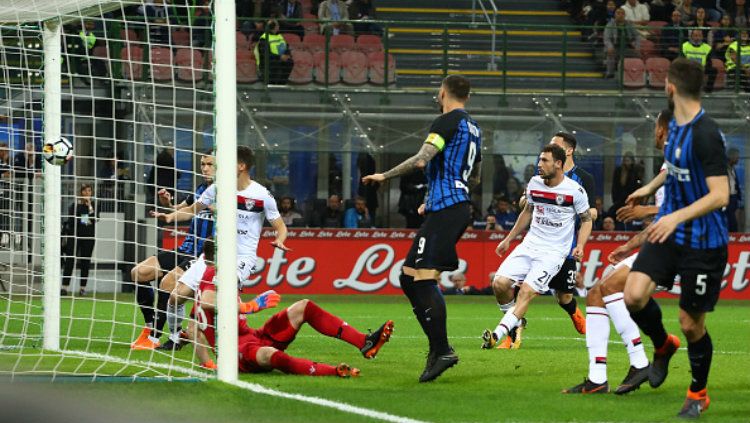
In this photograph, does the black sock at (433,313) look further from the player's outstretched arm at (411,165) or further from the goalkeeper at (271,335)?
the player's outstretched arm at (411,165)

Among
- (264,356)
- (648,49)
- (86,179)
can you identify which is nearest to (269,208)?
(264,356)

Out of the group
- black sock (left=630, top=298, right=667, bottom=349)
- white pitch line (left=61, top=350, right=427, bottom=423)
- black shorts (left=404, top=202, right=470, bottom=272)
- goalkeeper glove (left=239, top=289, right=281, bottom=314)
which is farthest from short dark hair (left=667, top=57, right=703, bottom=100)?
goalkeeper glove (left=239, top=289, right=281, bottom=314)

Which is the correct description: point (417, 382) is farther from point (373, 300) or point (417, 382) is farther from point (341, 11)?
point (341, 11)

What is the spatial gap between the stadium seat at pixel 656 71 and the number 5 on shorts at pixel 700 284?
1799 centimetres

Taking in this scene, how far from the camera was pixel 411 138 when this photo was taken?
2228 centimetres

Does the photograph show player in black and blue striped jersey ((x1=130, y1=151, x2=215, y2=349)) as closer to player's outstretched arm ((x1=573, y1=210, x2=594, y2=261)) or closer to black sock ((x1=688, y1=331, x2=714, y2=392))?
player's outstretched arm ((x1=573, y1=210, x2=594, y2=261))

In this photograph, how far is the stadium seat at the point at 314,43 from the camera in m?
23.5

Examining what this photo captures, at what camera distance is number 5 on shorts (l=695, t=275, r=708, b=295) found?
689cm

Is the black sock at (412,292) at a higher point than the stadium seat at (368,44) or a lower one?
lower

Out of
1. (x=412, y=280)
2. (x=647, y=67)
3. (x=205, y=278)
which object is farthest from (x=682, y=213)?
(x=647, y=67)

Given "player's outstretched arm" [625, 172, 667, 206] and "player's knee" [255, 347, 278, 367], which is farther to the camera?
"player's knee" [255, 347, 278, 367]

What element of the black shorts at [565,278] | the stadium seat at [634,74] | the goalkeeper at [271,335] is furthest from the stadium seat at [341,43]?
the goalkeeper at [271,335]

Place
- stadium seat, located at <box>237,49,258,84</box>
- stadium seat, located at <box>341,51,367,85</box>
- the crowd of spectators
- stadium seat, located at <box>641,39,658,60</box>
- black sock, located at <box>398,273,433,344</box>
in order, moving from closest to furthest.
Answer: black sock, located at <box>398,273,433,344</box> → stadium seat, located at <box>237,49,258,84</box> → stadium seat, located at <box>341,51,367,85</box> → the crowd of spectators → stadium seat, located at <box>641,39,658,60</box>

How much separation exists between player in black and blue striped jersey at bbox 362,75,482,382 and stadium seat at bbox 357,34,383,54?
1499cm
